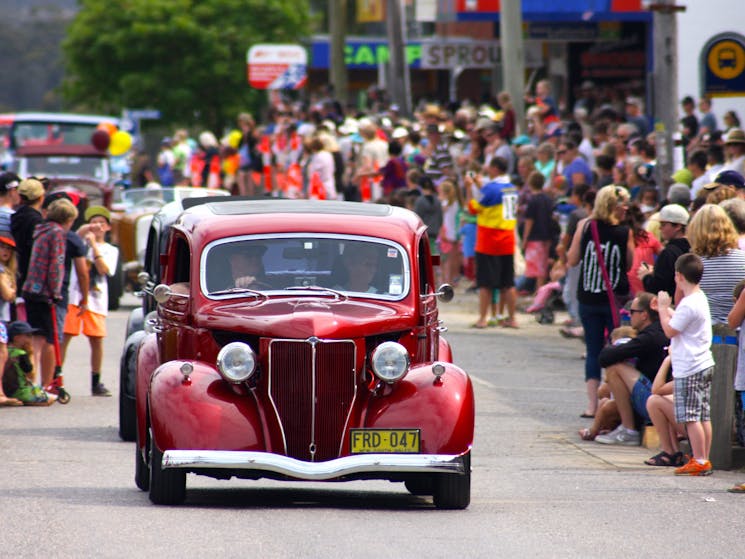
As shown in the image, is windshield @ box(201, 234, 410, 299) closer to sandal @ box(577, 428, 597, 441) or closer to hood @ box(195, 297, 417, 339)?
hood @ box(195, 297, 417, 339)

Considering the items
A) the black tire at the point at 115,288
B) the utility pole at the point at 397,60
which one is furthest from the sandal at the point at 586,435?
the utility pole at the point at 397,60

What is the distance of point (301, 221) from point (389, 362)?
1.43m

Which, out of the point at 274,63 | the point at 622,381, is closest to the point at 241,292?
the point at 622,381

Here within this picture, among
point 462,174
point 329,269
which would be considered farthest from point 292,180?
point 329,269

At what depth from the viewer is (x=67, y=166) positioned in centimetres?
3161

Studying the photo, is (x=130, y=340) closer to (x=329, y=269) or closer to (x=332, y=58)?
(x=329, y=269)

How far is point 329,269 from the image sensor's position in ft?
34.4

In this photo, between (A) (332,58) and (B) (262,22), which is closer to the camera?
(A) (332,58)

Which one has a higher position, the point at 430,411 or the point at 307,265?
the point at 307,265

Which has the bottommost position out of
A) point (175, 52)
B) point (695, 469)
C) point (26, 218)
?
point (695, 469)

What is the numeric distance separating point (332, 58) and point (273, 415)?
3747cm

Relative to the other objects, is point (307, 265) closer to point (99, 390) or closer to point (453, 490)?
point (453, 490)

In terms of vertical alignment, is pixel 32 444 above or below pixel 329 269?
below

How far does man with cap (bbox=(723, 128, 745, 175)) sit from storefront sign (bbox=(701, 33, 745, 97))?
0.92 metres
